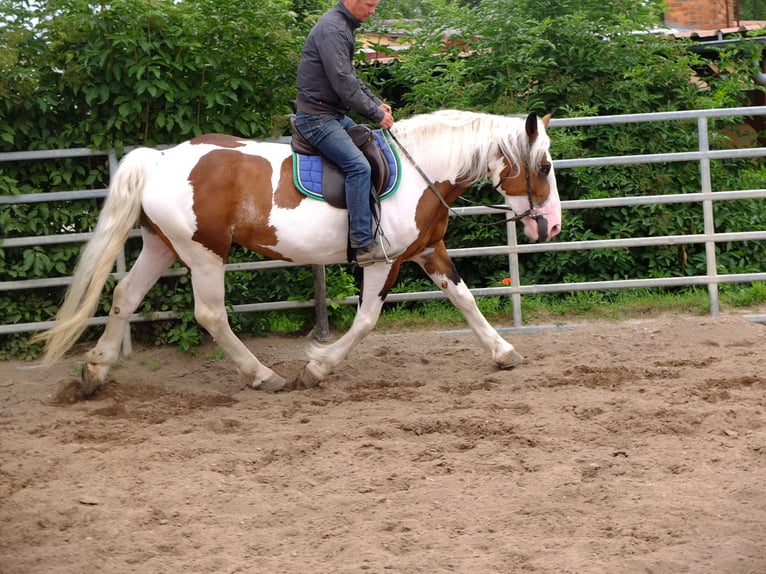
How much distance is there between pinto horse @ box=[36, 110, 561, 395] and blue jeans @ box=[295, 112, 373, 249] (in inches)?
6.2

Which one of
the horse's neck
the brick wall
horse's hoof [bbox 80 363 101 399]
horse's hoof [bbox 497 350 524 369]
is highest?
the brick wall

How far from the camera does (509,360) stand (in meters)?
6.58

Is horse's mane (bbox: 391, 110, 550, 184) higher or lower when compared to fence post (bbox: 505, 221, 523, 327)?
higher

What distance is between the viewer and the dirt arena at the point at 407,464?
364 centimetres

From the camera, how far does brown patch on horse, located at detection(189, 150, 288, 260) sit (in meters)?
6.05

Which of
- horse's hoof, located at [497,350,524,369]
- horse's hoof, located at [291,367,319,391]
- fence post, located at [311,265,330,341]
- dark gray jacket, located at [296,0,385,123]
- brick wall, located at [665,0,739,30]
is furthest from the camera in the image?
brick wall, located at [665,0,739,30]

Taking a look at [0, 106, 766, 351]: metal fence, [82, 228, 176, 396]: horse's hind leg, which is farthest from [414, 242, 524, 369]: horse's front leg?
[82, 228, 176, 396]: horse's hind leg

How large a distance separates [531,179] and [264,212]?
1771 mm

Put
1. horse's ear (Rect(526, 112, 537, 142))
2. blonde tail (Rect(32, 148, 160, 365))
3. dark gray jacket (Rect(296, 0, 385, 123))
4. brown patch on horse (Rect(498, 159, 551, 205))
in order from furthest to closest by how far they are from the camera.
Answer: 1. brown patch on horse (Rect(498, 159, 551, 205))
2. blonde tail (Rect(32, 148, 160, 365))
3. horse's ear (Rect(526, 112, 537, 142))
4. dark gray jacket (Rect(296, 0, 385, 123))

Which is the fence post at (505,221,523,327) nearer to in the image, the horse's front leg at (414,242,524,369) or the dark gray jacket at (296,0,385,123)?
the horse's front leg at (414,242,524,369)

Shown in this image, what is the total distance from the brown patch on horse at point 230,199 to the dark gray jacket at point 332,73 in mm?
535

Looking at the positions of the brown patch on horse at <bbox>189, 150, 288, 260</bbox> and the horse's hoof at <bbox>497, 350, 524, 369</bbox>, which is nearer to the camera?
the brown patch on horse at <bbox>189, 150, 288, 260</bbox>

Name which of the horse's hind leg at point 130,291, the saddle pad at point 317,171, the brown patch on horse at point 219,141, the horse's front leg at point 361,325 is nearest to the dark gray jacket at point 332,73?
the saddle pad at point 317,171

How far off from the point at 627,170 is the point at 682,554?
5740 mm
